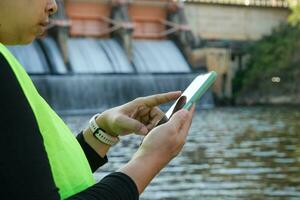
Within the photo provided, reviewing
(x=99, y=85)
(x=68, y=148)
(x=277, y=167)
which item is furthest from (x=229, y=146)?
(x=99, y=85)

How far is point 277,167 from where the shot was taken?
9.53m

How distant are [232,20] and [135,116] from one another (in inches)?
1511

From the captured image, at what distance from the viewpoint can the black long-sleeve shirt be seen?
1.28 meters

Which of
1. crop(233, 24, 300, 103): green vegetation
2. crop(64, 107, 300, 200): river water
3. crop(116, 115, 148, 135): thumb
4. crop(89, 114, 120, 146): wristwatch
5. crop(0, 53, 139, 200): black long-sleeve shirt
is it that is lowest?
crop(233, 24, 300, 103): green vegetation

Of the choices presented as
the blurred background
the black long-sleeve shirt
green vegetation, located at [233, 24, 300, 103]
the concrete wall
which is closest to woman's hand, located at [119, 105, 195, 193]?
the black long-sleeve shirt

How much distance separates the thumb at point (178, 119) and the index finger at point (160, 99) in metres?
0.25

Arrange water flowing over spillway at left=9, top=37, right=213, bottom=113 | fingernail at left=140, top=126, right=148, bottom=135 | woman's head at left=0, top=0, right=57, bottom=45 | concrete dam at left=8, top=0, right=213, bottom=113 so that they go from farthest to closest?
concrete dam at left=8, top=0, right=213, bottom=113
water flowing over spillway at left=9, top=37, right=213, bottom=113
fingernail at left=140, top=126, right=148, bottom=135
woman's head at left=0, top=0, right=57, bottom=45

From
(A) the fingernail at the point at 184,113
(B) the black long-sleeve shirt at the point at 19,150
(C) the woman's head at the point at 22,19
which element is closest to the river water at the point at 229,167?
(A) the fingernail at the point at 184,113

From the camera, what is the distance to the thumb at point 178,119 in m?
1.59

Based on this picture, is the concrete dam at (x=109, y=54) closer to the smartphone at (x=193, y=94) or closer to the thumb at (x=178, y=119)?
the smartphone at (x=193, y=94)

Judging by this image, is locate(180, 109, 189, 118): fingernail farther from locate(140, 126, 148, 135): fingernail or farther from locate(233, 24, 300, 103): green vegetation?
locate(233, 24, 300, 103): green vegetation

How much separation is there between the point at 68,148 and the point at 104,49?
2989cm

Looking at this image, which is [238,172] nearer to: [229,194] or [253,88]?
[229,194]

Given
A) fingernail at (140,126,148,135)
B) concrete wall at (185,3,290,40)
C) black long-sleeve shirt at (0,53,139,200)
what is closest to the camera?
black long-sleeve shirt at (0,53,139,200)
